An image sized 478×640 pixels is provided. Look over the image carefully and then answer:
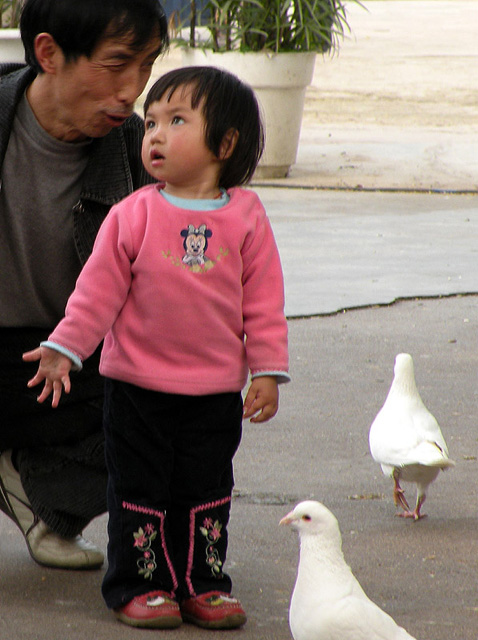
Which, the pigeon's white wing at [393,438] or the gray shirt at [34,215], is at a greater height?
the gray shirt at [34,215]

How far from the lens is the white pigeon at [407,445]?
344 cm

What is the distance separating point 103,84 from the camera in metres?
2.82

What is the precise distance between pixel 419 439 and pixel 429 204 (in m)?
6.34

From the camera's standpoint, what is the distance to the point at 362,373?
513 cm

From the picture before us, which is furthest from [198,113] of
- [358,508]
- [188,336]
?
[358,508]

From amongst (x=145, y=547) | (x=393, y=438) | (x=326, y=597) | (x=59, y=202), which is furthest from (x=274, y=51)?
(x=326, y=597)

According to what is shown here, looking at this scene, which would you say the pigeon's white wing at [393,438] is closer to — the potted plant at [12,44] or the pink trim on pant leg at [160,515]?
the pink trim on pant leg at [160,515]

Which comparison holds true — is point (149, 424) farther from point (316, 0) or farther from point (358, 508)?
point (316, 0)

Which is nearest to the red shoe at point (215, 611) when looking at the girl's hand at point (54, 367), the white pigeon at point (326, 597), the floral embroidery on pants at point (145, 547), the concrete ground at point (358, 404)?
the concrete ground at point (358, 404)

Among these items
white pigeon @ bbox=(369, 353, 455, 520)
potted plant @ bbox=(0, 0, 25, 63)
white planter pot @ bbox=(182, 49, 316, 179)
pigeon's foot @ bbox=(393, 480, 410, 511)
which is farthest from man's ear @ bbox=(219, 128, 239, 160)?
white planter pot @ bbox=(182, 49, 316, 179)

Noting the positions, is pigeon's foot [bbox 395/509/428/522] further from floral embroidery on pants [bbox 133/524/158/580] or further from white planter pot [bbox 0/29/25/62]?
white planter pot [bbox 0/29/25/62]

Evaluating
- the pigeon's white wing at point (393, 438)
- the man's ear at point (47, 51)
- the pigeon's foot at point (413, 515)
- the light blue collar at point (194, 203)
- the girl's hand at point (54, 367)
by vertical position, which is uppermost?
the man's ear at point (47, 51)

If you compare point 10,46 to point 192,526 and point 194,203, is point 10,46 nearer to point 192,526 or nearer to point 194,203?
point 194,203

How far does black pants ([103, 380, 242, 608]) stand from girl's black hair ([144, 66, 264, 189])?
1.84ft
